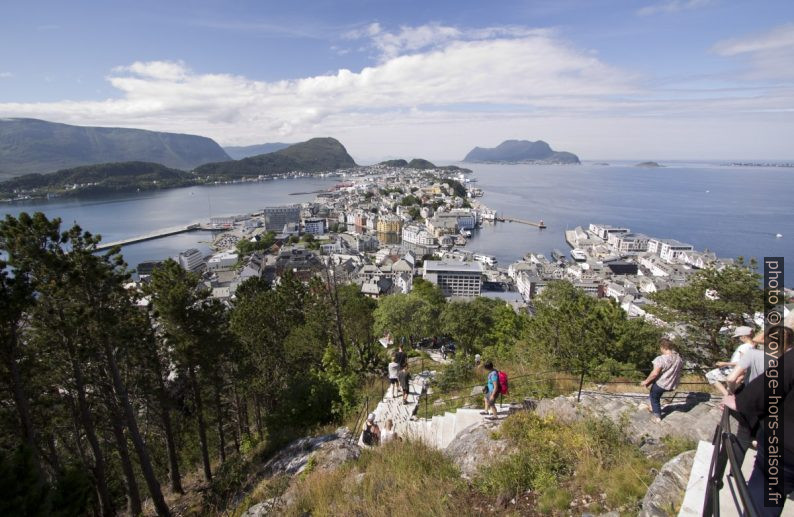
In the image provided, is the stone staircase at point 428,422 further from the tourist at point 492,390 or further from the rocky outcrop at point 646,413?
the rocky outcrop at point 646,413

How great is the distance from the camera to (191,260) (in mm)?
A: 49688

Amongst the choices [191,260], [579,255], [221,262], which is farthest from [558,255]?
[191,260]

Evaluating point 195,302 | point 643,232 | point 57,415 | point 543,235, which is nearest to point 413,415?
point 195,302

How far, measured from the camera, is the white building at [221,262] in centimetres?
4881

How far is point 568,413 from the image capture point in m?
5.01

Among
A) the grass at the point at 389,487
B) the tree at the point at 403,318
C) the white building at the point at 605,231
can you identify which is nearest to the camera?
the grass at the point at 389,487

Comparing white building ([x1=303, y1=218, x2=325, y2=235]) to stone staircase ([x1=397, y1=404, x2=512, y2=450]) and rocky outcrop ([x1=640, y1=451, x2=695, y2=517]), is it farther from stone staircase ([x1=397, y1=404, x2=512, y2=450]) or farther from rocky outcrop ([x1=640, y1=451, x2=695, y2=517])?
rocky outcrop ([x1=640, y1=451, x2=695, y2=517])

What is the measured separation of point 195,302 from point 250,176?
583ft

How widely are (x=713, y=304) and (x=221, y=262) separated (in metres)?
49.7

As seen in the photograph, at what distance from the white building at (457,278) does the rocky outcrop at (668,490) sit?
122 feet

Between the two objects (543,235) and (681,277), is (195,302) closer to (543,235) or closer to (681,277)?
(681,277)

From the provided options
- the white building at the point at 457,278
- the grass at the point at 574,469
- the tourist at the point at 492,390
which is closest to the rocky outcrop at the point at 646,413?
the grass at the point at 574,469

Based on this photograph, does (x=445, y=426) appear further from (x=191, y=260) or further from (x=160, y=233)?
(x=160, y=233)

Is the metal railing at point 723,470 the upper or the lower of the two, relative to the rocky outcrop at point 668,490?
upper
